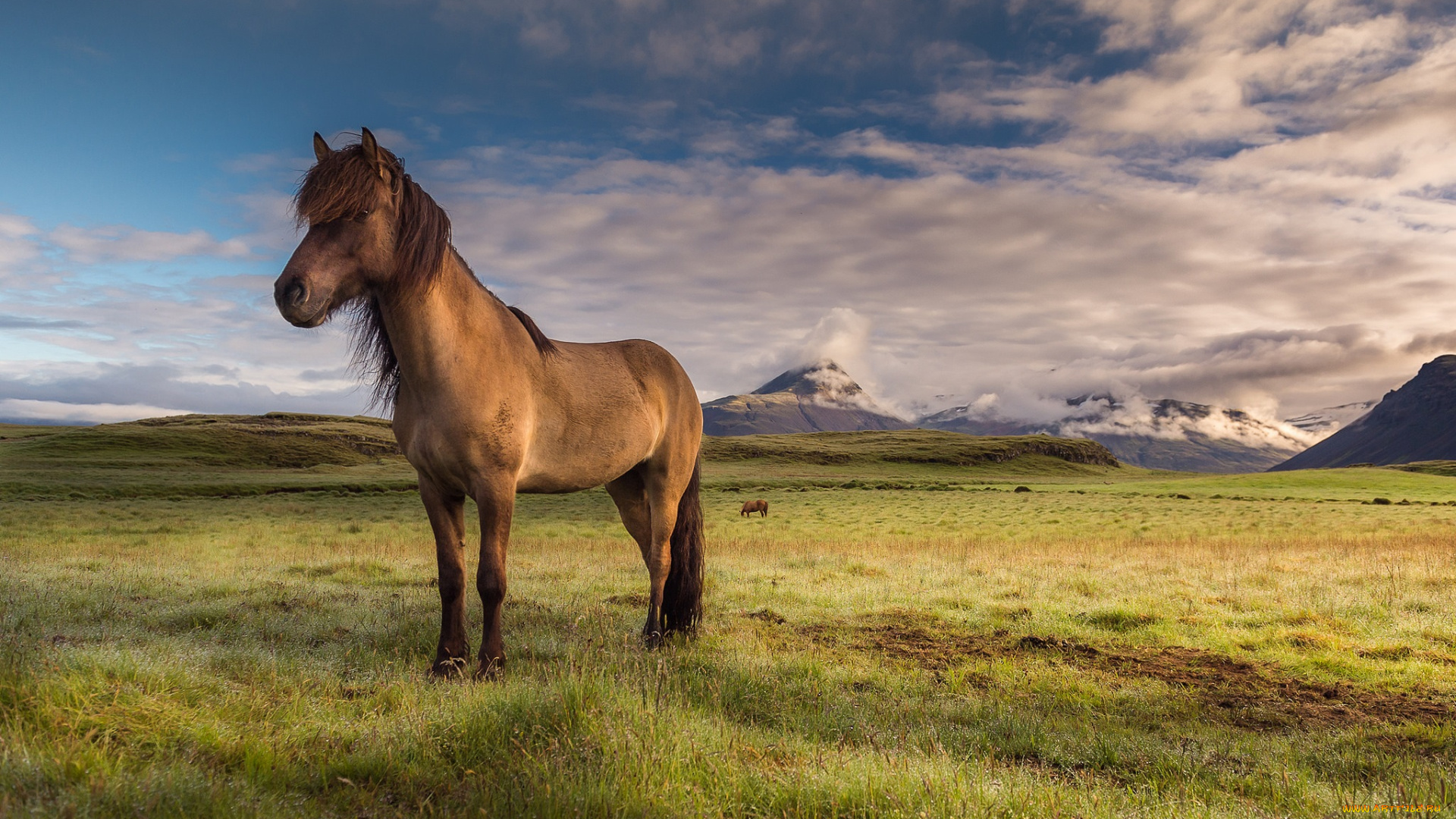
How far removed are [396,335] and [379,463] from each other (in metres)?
80.3

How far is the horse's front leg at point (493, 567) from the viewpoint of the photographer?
585 cm

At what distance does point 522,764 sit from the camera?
3496mm

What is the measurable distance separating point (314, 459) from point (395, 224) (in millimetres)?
87761

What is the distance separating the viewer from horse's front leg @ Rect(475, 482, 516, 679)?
5852 mm

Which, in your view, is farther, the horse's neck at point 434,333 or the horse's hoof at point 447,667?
the horse's hoof at point 447,667

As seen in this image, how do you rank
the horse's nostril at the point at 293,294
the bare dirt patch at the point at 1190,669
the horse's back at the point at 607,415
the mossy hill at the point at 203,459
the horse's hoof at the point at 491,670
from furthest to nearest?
the mossy hill at the point at 203,459
the horse's back at the point at 607,415
the bare dirt patch at the point at 1190,669
the horse's hoof at the point at 491,670
the horse's nostril at the point at 293,294

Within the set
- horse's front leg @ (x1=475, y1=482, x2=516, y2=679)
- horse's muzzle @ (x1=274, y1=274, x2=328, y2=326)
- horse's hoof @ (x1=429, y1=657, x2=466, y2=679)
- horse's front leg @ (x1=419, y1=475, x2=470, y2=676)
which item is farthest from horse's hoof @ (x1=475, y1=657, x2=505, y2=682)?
horse's muzzle @ (x1=274, y1=274, x2=328, y2=326)

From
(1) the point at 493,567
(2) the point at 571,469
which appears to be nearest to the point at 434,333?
(2) the point at 571,469

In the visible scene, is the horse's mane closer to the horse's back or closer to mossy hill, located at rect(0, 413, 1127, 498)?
the horse's back

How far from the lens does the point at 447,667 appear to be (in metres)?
6.00

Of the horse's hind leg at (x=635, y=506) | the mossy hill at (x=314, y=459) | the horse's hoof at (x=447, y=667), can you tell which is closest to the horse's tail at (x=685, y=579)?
the horse's hind leg at (x=635, y=506)

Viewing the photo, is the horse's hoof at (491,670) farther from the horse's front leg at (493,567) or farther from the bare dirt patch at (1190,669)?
the bare dirt patch at (1190,669)

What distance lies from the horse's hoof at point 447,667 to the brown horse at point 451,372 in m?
0.03

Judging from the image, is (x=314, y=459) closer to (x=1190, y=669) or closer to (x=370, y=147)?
(x=370, y=147)
